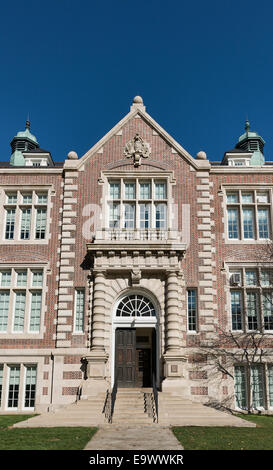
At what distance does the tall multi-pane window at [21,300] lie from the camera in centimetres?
2273

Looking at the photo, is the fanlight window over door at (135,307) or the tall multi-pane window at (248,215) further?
the tall multi-pane window at (248,215)

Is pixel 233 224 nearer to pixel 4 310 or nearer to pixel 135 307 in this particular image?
pixel 135 307

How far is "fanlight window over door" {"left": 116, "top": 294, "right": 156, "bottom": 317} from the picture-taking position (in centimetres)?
2261

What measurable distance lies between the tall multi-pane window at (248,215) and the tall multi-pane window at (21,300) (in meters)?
9.98

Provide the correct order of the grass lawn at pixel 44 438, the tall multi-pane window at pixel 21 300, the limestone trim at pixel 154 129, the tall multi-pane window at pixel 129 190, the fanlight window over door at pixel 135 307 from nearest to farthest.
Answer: the grass lawn at pixel 44 438 → the fanlight window over door at pixel 135 307 → the tall multi-pane window at pixel 21 300 → the tall multi-pane window at pixel 129 190 → the limestone trim at pixel 154 129

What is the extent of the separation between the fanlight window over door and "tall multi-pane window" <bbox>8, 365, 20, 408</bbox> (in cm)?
533

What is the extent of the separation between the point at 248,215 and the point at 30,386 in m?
13.5

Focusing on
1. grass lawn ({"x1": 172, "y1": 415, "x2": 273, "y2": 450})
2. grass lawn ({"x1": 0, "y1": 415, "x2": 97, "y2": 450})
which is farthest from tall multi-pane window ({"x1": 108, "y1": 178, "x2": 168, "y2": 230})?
grass lawn ({"x1": 0, "y1": 415, "x2": 97, "y2": 450})

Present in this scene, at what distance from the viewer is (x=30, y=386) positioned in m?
21.9

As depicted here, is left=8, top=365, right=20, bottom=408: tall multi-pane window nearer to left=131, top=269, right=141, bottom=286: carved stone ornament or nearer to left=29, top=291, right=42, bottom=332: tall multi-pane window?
left=29, top=291, right=42, bottom=332: tall multi-pane window

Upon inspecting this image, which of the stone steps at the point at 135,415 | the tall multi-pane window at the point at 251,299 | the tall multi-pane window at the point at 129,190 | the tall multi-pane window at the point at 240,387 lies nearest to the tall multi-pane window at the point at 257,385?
the tall multi-pane window at the point at 240,387

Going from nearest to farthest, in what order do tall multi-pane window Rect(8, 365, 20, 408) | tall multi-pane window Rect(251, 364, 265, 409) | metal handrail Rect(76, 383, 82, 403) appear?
metal handrail Rect(76, 383, 82, 403) < tall multi-pane window Rect(8, 365, 20, 408) < tall multi-pane window Rect(251, 364, 265, 409)

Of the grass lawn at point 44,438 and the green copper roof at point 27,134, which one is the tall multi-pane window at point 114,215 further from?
the green copper roof at point 27,134
